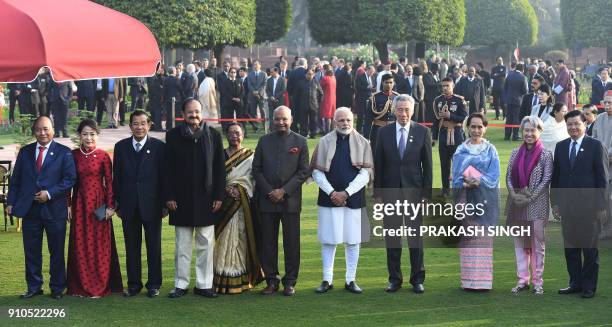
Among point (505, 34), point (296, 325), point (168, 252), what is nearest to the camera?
point (296, 325)

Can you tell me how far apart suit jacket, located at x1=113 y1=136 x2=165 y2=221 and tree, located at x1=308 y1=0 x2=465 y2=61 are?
26.6m

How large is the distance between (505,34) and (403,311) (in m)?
50.0

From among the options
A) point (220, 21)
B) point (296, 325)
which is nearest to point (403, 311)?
point (296, 325)

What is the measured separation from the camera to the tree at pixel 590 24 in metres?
52.6

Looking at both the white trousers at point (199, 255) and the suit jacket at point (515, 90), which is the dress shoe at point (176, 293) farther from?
the suit jacket at point (515, 90)

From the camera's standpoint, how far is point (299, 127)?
24.9 metres

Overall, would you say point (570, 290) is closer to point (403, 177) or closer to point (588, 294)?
point (588, 294)

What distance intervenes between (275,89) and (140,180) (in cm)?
1578

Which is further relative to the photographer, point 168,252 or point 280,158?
point 168,252

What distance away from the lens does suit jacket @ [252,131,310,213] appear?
376 inches

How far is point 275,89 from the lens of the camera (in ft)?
82.3

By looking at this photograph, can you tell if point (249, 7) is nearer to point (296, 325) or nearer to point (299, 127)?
point (299, 127)

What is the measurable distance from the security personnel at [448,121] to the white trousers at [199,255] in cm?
602

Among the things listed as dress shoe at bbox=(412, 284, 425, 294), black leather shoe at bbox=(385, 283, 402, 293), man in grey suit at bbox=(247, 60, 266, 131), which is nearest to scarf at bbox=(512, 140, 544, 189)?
dress shoe at bbox=(412, 284, 425, 294)
